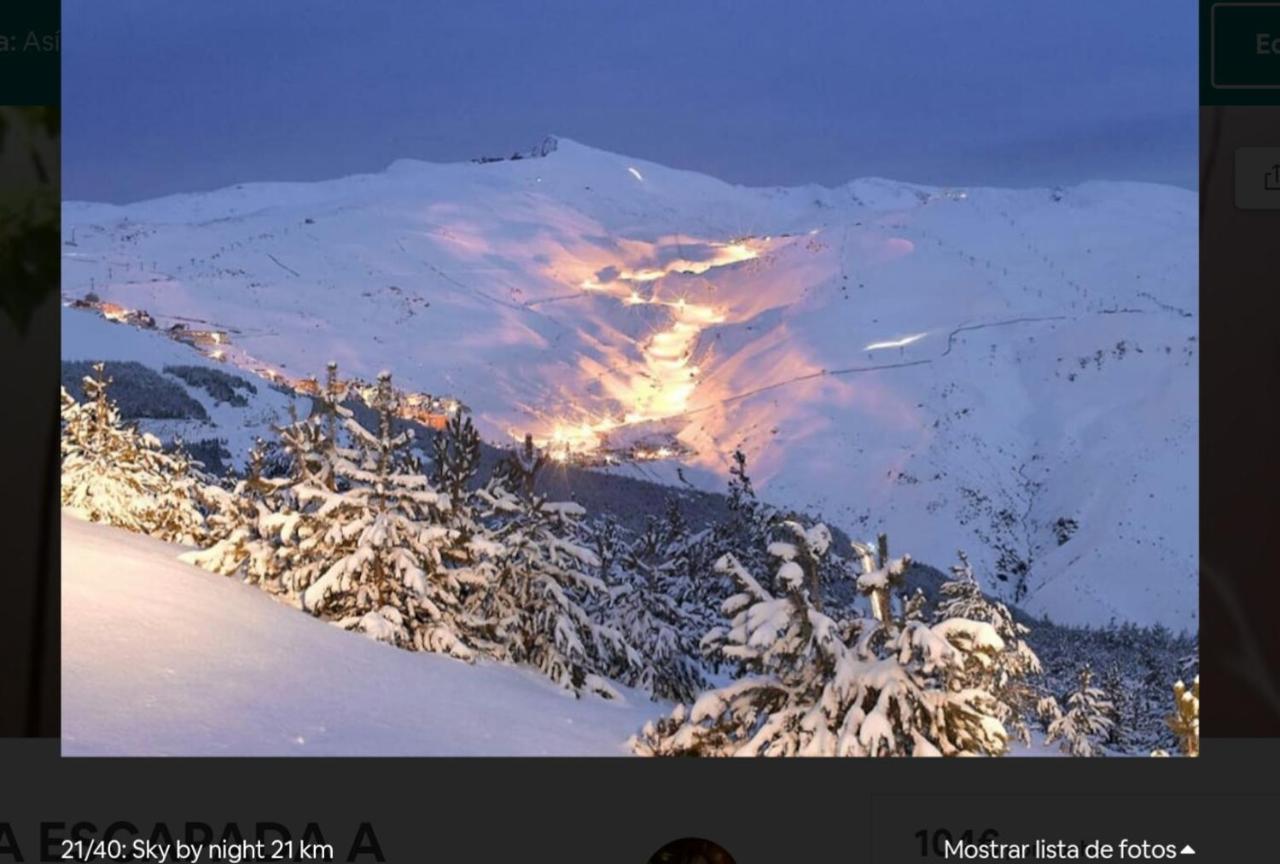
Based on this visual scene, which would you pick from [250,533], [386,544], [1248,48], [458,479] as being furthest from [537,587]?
[1248,48]

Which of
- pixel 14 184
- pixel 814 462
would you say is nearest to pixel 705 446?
pixel 814 462

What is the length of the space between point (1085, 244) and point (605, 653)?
558cm

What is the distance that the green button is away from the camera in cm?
315

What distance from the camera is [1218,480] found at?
319 cm

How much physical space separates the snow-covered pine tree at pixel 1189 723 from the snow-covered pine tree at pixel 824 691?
2.11ft

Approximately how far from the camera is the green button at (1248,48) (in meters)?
3.15

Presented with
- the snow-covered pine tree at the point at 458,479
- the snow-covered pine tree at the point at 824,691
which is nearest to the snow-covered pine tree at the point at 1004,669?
the snow-covered pine tree at the point at 824,691

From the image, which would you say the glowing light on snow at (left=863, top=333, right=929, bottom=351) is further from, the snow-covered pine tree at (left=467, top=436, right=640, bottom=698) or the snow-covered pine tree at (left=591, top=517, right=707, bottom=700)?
the snow-covered pine tree at (left=467, top=436, right=640, bottom=698)

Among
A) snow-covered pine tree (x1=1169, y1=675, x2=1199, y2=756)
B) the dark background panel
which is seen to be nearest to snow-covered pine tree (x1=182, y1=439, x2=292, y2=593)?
snow-covered pine tree (x1=1169, y1=675, x2=1199, y2=756)

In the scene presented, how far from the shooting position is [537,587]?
891 centimetres

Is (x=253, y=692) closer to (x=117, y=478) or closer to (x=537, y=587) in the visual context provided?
(x=537, y=587)

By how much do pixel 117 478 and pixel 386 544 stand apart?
2.49 m

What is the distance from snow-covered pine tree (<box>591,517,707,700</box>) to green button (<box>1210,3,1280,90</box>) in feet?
19.4
